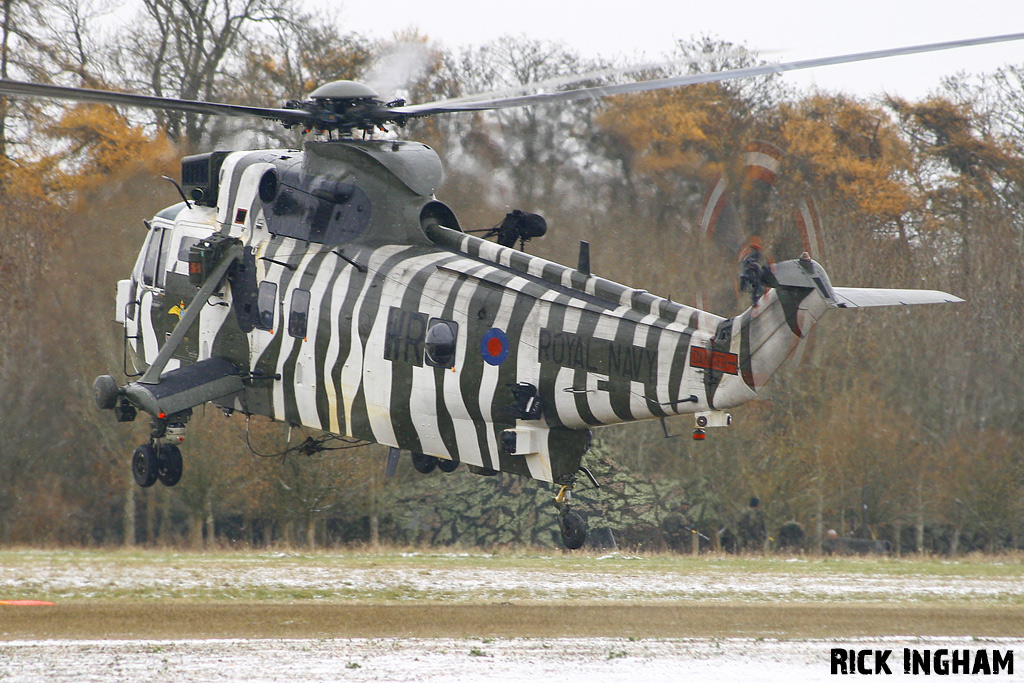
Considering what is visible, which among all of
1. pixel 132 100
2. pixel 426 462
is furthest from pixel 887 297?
pixel 132 100

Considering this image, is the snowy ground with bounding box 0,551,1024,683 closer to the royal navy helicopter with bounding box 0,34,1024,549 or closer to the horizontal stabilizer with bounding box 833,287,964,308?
the royal navy helicopter with bounding box 0,34,1024,549

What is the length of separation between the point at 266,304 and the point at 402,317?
230 cm

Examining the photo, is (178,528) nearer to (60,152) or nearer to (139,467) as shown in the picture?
(60,152)

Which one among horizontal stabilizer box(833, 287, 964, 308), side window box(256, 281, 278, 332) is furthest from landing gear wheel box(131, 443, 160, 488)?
horizontal stabilizer box(833, 287, 964, 308)

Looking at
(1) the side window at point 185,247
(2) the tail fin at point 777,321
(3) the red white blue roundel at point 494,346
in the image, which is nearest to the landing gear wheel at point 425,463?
(3) the red white blue roundel at point 494,346

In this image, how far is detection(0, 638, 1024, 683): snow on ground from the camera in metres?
13.5

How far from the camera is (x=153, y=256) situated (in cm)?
A: 1587

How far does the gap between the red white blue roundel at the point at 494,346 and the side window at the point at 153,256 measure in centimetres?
585

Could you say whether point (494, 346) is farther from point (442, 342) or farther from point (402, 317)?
point (402, 317)

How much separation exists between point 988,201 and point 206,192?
23732 mm

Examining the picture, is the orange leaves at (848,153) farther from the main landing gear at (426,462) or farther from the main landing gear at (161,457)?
the main landing gear at (161,457)

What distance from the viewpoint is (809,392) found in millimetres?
28562

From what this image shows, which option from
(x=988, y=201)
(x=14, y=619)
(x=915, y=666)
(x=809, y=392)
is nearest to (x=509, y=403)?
(x=915, y=666)

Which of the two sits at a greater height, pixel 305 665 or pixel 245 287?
pixel 245 287
